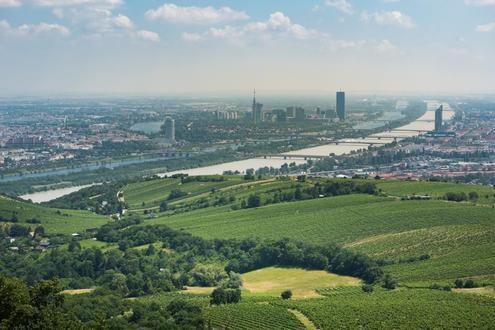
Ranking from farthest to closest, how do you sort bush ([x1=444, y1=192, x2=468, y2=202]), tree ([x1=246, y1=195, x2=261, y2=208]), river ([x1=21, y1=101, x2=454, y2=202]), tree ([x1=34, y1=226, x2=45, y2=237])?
river ([x1=21, y1=101, x2=454, y2=202])
tree ([x1=246, y1=195, x2=261, y2=208])
bush ([x1=444, y1=192, x2=468, y2=202])
tree ([x1=34, y1=226, x2=45, y2=237])

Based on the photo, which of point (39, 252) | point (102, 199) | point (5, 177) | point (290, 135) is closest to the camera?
point (39, 252)

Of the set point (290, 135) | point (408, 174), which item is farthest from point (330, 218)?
point (290, 135)

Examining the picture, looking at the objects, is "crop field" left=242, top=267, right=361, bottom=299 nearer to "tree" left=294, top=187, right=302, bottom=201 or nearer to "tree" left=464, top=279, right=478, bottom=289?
"tree" left=464, top=279, right=478, bottom=289

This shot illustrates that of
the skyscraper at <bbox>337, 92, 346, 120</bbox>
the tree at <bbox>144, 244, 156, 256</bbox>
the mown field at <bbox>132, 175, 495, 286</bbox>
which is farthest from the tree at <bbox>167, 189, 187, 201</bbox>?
the skyscraper at <bbox>337, 92, 346, 120</bbox>

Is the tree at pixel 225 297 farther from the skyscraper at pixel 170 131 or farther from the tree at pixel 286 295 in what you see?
the skyscraper at pixel 170 131

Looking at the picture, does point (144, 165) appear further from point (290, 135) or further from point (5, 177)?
point (290, 135)
